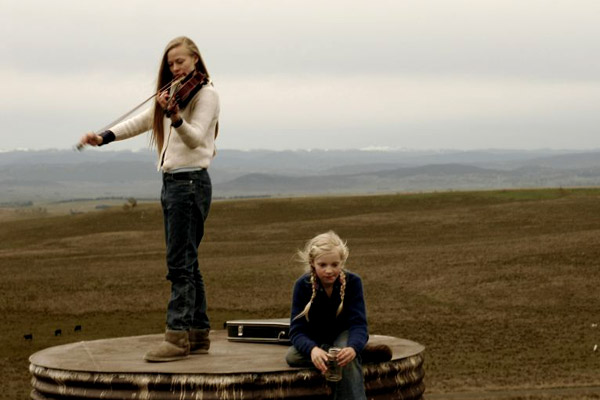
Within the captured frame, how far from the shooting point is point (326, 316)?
24.7ft

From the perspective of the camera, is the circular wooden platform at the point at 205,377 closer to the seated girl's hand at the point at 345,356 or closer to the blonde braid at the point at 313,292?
the seated girl's hand at the point at 345,356

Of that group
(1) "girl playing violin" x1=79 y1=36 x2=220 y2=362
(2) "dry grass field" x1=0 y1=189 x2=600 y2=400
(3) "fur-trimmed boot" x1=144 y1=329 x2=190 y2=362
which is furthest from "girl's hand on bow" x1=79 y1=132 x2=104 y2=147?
(2) "dry grass field" x1=0 y1=189 x2=600 y2=400

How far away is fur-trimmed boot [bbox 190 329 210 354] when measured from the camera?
8523 millimetres

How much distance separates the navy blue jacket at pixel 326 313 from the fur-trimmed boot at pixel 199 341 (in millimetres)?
1289

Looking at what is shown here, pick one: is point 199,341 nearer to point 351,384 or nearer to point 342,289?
point 342,289

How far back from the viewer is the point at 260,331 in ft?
29.3

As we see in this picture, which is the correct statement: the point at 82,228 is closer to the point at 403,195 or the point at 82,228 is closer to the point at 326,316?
the point at 403,195

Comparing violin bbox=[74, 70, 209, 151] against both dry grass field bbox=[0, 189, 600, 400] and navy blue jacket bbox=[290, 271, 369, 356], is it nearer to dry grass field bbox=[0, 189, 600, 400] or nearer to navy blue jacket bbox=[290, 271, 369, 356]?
navy blue jacket bbox=[290, 271, 369, 356]

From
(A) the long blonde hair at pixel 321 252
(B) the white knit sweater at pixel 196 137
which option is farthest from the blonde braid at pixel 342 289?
(B) the white knit sweater at pixel 196 137

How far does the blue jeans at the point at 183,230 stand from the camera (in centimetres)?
810

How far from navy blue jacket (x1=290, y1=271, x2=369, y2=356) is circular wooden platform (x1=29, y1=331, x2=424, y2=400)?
30 centimetres

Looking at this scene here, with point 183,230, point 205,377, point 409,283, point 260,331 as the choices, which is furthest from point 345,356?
point 409,283

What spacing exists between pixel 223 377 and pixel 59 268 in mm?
38322

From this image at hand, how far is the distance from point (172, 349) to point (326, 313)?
136 cm
